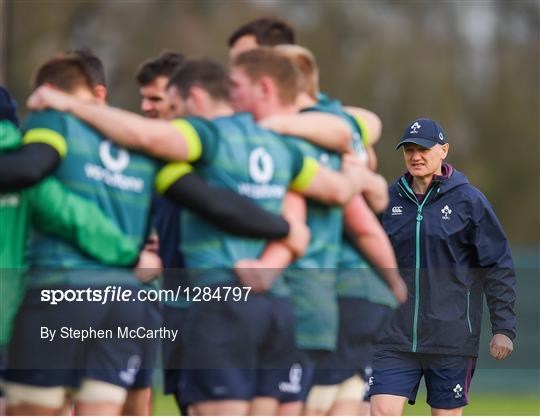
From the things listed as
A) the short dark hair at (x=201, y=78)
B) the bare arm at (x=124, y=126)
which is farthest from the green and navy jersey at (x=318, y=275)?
the bare arm at (x=124, y=126)

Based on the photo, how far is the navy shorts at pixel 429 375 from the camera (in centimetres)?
754

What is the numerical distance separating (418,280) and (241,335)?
1834 mm

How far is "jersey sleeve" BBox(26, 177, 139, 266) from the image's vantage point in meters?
5.68

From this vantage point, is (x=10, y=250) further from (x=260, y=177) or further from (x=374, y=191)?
(x=374, y=191)

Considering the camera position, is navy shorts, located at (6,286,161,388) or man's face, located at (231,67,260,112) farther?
man's face, located at (231,67,260,112)

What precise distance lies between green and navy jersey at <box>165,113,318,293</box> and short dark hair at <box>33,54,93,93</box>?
19.6 inches

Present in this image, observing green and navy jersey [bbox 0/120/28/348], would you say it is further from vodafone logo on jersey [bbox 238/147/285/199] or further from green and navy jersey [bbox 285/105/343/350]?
green and navy jersey [bbox 285/105/343/350]

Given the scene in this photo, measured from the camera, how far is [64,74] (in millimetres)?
5984

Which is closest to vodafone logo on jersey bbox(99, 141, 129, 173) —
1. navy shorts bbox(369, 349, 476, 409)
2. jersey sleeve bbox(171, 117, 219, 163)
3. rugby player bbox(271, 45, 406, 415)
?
jersey sleeve bbox(171, 117, 219, 163)

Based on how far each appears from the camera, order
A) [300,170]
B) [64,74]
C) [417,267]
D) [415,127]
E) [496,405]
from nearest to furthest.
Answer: [64,74]
[300,170]
[417,267]
[415,127]
[496,405]

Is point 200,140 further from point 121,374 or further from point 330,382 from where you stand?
point 330,382

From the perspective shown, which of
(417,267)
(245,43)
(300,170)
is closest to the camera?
(300,170)

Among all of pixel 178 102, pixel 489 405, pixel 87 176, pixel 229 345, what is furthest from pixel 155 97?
pixel 489 405

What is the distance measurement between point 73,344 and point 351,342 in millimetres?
1526
